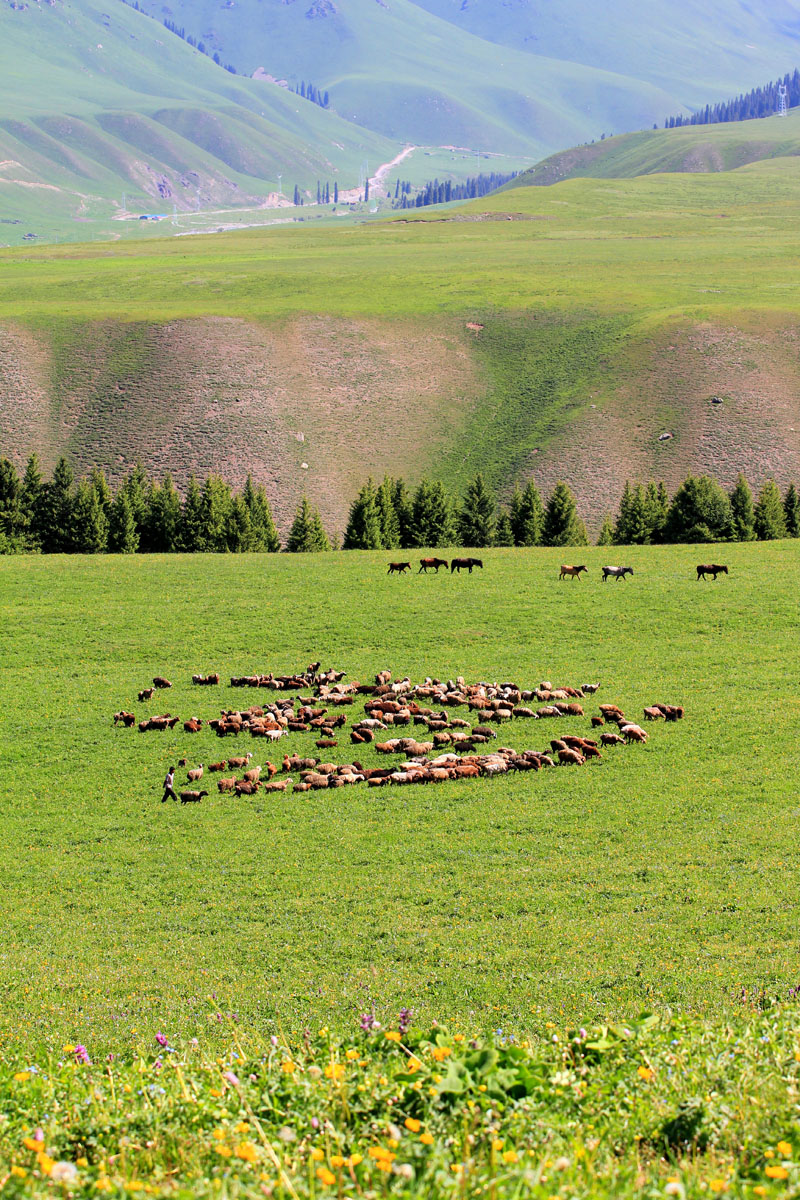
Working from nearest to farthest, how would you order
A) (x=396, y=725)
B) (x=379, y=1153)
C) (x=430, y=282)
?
1. (x=379, y=1153)
2. (x=396, y=725)
3. (x=430, y=282)

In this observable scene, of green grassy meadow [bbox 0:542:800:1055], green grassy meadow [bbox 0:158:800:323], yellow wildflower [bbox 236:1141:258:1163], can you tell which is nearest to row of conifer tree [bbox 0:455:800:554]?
green grassy meadow [bbox 0:542:800:1055]

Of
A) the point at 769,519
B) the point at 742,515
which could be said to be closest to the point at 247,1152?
the point at 769,519

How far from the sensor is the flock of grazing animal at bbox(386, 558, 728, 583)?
44.1 metres

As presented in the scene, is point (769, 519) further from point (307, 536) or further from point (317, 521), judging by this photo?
point (307, 536)

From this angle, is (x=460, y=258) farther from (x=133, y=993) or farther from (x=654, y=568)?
(x=133, y=993)

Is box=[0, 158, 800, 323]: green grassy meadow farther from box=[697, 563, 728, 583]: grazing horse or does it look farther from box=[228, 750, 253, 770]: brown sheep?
box=[228, 750, 253, 770]: brown sheep

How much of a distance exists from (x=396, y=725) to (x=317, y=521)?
148 feet

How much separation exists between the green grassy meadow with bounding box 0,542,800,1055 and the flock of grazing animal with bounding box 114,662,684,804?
60 centimetres

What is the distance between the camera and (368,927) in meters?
15.8

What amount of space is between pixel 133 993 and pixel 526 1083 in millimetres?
8326

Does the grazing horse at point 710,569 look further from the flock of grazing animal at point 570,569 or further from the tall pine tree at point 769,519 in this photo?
the tall pine tree at point 769,519

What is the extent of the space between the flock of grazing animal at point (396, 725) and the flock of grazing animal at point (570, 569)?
15.5m

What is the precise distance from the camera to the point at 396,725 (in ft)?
90.1

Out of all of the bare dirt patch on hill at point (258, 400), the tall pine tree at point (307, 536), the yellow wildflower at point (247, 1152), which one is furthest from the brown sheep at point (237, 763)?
the bare dirt patch on hill at point (258, 400)
